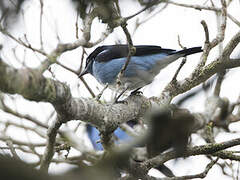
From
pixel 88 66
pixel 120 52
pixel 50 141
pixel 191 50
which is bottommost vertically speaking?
pixel 50 141

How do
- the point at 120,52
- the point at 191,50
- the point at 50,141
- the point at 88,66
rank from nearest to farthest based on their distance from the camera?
1. the point at 50,141
2. the point at 191,50
3. the point at 120,52
4. the point at 88,66

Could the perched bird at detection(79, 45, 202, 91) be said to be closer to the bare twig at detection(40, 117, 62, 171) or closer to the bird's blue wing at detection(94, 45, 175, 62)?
the bird's blue wing at detection(94, 45, 175, 62)

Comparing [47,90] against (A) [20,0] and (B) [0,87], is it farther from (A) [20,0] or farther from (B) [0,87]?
(A) [20,0]

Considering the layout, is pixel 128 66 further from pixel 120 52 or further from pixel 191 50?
pixel 191 50

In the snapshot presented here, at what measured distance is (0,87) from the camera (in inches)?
59.6

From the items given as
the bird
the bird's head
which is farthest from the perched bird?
the bird's head

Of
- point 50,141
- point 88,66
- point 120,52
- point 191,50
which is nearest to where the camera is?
point 50,141

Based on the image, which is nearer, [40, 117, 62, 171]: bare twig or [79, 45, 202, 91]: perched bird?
[40, 117, 62, 171]: bare twig

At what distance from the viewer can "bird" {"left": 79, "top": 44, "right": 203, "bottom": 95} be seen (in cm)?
415

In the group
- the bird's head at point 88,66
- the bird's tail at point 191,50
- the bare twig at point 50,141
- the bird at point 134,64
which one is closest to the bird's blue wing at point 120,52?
the bird at point 134,64

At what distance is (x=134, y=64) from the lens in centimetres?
429

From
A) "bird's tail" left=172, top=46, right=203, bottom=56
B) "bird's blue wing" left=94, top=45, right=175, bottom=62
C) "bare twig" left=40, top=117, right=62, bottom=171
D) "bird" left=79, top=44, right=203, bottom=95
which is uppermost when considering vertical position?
"bird's blue wing" left=94, top=45, right=175, bottom=62

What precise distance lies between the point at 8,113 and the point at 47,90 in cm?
199

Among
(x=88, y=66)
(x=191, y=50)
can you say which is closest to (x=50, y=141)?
(x=191, y=50)
